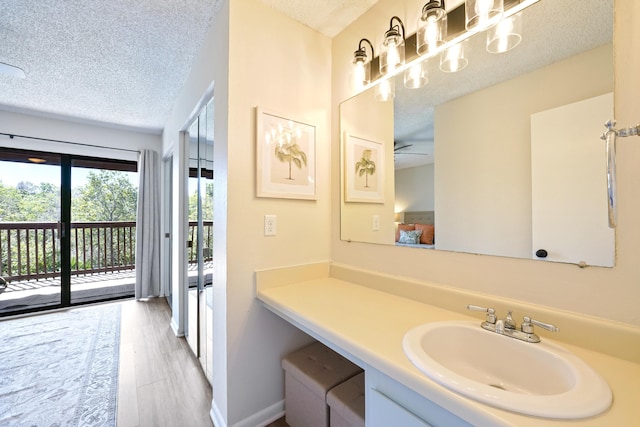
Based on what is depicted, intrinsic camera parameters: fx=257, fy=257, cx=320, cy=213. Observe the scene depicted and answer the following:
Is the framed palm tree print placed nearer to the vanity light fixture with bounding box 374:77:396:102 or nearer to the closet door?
the vanity light fixture with bounding box 374:77:396:102

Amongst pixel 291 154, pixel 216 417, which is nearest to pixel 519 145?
pixel 291 154

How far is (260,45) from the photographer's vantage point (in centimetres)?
147

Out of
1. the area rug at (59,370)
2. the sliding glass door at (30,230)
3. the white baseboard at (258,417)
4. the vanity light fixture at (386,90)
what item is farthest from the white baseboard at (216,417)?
the sliding glass door at (30,230)

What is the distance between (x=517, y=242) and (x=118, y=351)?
10.2 feet

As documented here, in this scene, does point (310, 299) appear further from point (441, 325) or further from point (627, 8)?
point (627, 8)

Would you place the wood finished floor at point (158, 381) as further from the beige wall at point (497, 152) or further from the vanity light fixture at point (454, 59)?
the vanity light fixture at point (454, 59)

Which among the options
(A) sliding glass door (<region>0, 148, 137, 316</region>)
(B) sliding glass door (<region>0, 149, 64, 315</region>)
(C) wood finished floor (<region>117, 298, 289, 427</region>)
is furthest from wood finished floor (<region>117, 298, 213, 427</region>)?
(B) sliding glass door (<region>0, 149, 64, 315</region>)

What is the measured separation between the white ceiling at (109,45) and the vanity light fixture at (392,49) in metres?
0.32

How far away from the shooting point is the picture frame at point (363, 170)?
154 centimetres

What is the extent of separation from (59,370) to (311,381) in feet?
7.05

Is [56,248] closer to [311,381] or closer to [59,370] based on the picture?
[59,370]

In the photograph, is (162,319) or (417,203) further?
(162,319)

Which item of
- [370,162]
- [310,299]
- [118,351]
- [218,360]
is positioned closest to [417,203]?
[370,162]

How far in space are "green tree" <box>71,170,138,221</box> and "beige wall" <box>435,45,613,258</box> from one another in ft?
13.9
